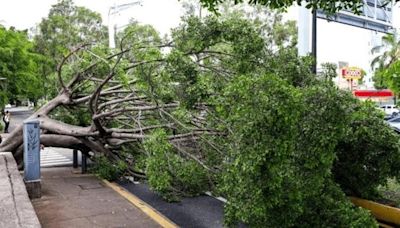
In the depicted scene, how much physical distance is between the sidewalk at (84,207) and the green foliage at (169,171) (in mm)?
679

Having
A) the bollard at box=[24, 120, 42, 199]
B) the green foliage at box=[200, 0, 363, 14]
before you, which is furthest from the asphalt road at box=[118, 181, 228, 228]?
the green foliage at box=[200, 0, 363, 14]

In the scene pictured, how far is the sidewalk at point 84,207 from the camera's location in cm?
689

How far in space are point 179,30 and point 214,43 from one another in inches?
25.8

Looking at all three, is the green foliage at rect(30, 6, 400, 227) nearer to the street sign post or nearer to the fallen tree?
the fallen tree

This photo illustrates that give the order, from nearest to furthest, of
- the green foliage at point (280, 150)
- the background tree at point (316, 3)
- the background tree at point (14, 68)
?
the background tree at point (316, 3) < the green foliage at point (280, 150) < the background tree at point (14, 68)

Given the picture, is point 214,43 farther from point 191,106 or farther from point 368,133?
point 368,133

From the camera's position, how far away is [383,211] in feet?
20.6

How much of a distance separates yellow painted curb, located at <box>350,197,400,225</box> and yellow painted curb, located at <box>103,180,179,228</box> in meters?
2.84

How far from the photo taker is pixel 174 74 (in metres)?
6.99

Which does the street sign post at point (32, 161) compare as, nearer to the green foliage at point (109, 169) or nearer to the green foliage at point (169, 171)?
the green foliage at point (109, 169)

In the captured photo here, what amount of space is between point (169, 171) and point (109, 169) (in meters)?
3.66

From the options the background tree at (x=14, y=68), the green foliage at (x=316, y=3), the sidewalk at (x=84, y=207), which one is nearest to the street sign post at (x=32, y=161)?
the sidewalk at (x=84, y=207)

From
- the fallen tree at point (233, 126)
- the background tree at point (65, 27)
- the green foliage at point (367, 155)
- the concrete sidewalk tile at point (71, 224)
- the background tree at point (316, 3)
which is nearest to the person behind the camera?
the background tree at point (316, 3)

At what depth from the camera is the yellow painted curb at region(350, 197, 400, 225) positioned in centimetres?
609
